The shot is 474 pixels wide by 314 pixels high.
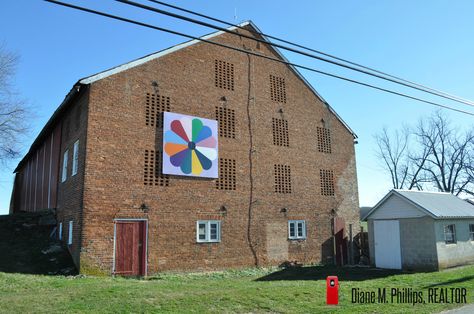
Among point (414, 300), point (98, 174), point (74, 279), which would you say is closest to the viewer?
point (414, 300)

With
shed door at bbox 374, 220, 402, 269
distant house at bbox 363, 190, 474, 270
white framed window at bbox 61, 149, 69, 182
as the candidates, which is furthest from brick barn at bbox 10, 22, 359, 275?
distant house at bbox 363, 190, 474, 270

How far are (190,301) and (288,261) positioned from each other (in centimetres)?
1122

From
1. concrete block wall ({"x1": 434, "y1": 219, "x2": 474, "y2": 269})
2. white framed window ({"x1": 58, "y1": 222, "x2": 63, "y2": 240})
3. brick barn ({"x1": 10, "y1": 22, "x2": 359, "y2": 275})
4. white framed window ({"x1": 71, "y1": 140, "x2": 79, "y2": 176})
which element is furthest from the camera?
concrete block wall ({"x1": 434, "y1": 219, "x2": 474, "y2": 269})

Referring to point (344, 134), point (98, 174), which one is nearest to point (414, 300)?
point (98, 174)

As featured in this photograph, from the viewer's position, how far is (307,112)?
76.6 ft

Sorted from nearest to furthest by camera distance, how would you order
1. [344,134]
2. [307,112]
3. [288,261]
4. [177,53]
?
[177,53]
[288,261]
[307,112]
[344,134]

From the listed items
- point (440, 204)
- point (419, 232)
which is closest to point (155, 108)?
point (419, 232)

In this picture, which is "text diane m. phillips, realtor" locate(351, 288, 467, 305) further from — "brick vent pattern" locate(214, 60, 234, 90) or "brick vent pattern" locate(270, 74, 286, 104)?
"brick vent pattern" locate(270, 74, 286, 104)

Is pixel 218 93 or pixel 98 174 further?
pixel 218 93

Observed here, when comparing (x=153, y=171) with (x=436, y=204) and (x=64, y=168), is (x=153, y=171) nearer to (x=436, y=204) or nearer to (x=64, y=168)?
(x=64, y=168)

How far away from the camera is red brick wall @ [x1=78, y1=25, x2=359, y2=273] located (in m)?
15.6

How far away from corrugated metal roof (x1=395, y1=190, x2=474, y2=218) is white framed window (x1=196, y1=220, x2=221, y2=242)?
9.15m

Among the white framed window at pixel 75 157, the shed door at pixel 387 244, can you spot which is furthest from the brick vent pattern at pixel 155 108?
the shed door at pixel 387 244

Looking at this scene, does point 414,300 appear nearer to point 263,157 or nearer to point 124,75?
point 263,157
